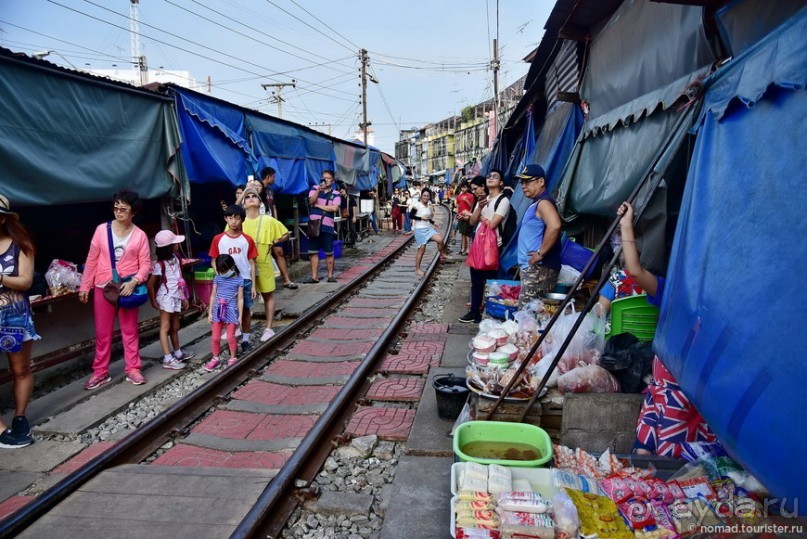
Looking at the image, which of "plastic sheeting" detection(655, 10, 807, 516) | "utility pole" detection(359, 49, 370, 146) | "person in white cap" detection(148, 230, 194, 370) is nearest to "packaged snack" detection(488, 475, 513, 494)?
"plastic sheeting" detection(655, 10, 807, 516)

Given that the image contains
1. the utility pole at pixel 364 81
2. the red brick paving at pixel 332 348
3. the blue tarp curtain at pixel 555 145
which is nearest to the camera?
the red brick paving at pixel 332 348

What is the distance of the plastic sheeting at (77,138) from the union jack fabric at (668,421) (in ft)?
19.9

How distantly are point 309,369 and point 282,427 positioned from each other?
5.09ft

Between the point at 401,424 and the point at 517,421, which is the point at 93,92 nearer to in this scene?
the point at 401,424

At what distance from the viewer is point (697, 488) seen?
108 inches

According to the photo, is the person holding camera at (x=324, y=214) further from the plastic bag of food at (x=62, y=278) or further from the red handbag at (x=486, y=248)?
the plastic bag of food at (x=62, y=278)

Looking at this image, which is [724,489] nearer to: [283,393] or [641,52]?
[641,52]

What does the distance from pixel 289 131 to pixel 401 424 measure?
9.44m

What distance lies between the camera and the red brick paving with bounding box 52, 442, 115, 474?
13.4ft

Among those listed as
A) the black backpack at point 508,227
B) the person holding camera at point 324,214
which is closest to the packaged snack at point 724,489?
the black backpack at point 508,227

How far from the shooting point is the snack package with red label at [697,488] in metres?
2.70

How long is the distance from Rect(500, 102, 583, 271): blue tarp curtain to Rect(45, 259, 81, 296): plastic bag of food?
19.7ft

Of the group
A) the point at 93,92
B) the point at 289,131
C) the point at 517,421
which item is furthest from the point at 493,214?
the point at 289,131

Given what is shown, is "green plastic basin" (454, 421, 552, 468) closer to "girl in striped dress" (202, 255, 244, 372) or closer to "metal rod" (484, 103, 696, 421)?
"metal rod" (484, 103, 696, 421)
